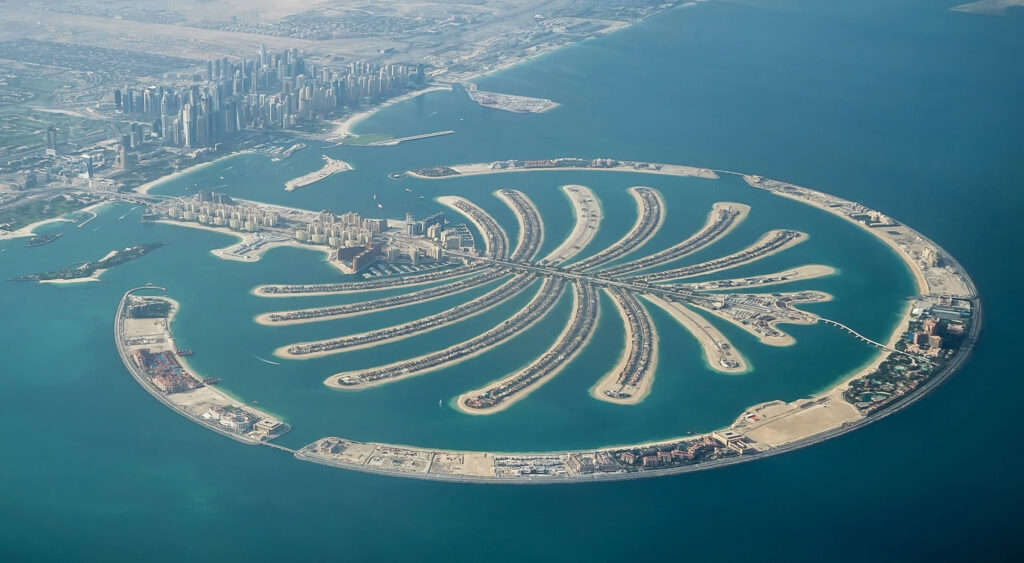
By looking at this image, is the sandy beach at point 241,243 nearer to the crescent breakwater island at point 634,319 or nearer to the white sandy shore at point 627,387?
the crescent breakwater island at point 634,319

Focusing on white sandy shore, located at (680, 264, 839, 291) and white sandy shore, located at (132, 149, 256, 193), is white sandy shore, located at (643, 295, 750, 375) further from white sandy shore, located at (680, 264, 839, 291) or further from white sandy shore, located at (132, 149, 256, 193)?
white sandy shore, located at (132, 149, 256, 193)

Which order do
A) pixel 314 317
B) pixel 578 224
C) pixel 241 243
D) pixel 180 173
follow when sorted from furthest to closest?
pixel 180 173 → pixel 578 224 → pixel 241 243 → pixel 314 317

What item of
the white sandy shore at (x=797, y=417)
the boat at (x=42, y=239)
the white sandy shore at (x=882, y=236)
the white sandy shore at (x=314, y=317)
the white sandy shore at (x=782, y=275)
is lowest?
the boat at (x=42, y=239)

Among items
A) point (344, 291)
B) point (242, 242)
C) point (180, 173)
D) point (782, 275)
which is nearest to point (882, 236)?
point (782, 275)

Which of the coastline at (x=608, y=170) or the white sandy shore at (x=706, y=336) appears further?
the coastline at (x=608, y=170)

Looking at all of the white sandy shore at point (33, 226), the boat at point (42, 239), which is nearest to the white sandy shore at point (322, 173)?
the white sandy shore at point (33, 226)

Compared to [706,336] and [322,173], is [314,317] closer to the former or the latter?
[706,336]

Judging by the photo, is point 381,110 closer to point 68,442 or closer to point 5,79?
point 5,79
